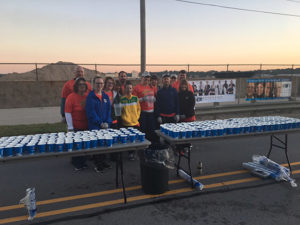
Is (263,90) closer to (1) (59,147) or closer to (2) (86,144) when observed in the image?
(2) (86,144)

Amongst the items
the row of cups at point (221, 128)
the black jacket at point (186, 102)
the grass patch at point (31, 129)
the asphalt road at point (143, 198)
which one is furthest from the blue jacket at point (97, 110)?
the grass patch at point (31, 129)

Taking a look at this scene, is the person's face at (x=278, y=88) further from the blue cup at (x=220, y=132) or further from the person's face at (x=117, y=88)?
the person's face at (x=117, y=88)

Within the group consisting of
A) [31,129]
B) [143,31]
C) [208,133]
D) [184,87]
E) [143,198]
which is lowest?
[143,198]

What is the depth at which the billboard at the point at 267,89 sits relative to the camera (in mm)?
12594

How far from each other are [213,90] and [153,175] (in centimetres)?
857

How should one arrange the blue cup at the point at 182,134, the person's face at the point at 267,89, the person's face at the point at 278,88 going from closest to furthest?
the blue cup at the point at 182,134
the person's face at the point at 267,89
the person's face at the point at 278,88

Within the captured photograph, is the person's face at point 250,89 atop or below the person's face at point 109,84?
below

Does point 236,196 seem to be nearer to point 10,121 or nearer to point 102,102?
point 102,102

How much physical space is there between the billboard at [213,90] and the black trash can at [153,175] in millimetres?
7687

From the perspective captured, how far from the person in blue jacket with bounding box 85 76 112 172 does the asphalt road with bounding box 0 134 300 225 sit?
3.62ft

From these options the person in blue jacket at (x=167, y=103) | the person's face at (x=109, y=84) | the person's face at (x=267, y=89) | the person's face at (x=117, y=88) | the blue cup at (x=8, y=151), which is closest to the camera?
the blue cup at (x=8, y=151)

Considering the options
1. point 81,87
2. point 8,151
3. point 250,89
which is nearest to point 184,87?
point 81,87

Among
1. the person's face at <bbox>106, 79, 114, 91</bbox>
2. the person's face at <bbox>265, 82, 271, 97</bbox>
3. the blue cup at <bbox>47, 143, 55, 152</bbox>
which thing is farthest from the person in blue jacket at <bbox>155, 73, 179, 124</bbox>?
the person's face at <bbox>265, 82, 271, 97</bbox>

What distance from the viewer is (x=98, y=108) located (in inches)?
187
